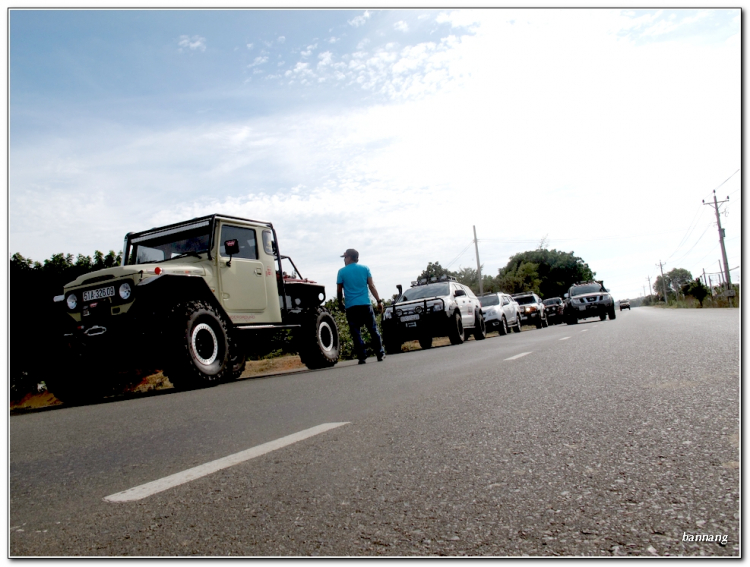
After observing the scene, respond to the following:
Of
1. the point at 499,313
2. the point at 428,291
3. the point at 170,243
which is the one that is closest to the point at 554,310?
the point at 499,313

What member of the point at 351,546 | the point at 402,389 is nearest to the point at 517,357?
the point at 402,389

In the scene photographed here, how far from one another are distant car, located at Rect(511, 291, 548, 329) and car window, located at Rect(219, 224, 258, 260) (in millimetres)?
22239

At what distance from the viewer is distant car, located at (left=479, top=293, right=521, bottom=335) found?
74.0ft

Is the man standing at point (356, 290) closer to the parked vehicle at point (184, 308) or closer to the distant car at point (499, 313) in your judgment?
the parked vehicle at point (184, 308)

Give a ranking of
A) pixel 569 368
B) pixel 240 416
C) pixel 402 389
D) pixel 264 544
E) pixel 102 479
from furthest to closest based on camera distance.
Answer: pixel 569 368, pixel 402 389, pixel 240 416, pixel 102 479, pixel 264 544

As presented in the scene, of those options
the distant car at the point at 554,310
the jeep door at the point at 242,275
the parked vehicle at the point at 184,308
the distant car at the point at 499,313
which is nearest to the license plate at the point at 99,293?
the parked vehicle at the point at 184,308

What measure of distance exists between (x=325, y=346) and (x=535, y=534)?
30.5 feet

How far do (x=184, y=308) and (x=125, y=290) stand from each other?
29.5 inches

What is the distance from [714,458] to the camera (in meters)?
2.84

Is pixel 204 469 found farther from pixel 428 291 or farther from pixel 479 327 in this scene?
pixel 479 327

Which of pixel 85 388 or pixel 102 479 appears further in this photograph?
pixel 85 388

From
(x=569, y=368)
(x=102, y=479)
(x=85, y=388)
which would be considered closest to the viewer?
(x=102, y=479)

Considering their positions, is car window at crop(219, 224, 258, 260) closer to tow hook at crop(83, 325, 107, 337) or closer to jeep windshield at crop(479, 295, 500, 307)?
tow hook at crop(83, 325, 107, 337)

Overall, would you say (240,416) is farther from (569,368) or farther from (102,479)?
(569,368)
